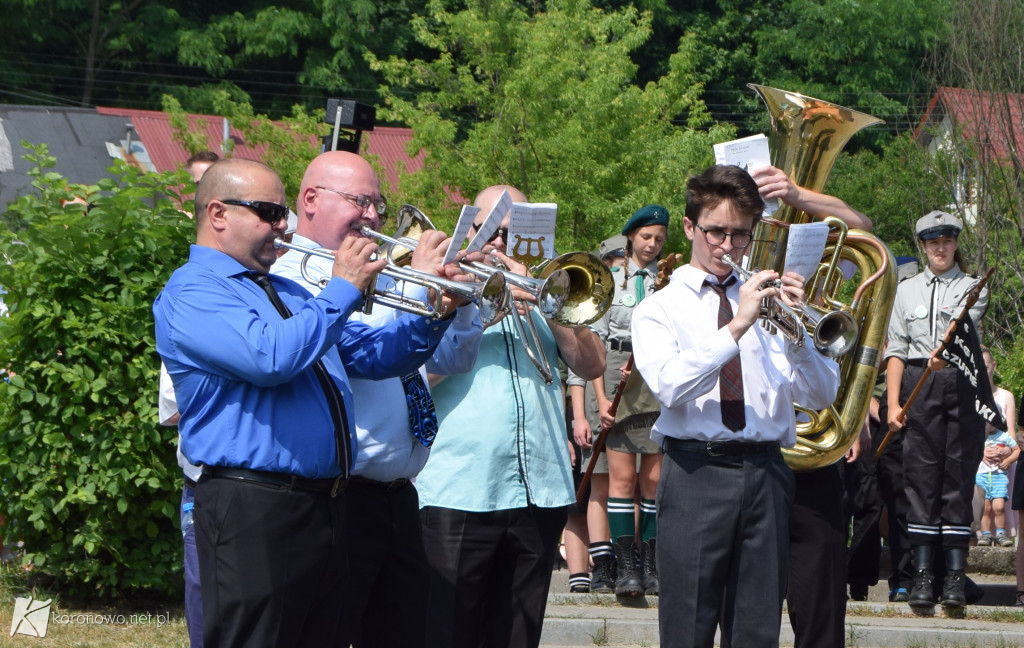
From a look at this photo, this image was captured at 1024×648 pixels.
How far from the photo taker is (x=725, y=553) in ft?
15.0

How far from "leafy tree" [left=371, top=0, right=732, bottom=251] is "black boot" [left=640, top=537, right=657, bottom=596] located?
8.95 metres

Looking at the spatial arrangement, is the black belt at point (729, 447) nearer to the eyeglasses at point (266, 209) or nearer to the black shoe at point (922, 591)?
the eyeglasses at point (266, 209)

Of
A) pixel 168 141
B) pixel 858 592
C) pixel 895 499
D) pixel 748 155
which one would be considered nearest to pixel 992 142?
pixel 895 499

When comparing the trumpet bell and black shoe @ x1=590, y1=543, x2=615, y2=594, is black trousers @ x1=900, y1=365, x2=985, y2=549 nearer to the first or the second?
black shoe @ x1=590, y1=543, x2=615, y2=594

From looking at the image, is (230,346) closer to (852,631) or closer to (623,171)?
(852,631)

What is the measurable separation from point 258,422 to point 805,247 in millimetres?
2021

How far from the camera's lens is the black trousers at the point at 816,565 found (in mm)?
5391

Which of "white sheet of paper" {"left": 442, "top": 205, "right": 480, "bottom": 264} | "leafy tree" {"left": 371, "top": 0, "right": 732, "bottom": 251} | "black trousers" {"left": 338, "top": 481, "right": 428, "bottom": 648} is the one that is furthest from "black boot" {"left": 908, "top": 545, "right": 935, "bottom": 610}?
"leafy tree" {"left": 371, "top": 0, "right": 732, "bottom": 251}

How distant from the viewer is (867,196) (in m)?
26.9

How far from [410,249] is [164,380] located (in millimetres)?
1510

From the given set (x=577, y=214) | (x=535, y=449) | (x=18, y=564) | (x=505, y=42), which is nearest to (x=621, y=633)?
(x=535, y=449)

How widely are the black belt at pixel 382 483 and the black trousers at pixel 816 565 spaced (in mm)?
1811

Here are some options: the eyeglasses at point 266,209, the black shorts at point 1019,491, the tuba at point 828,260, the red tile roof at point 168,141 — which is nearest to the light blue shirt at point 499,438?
the tuba at point 828,260

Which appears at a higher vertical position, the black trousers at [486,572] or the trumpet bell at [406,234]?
the trumpet bell at [406,234]
